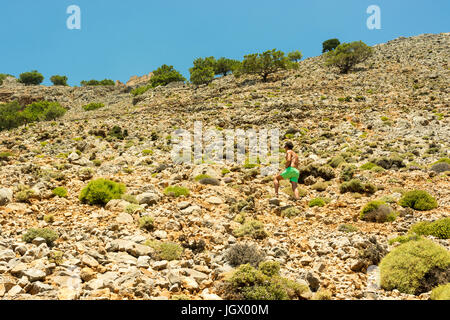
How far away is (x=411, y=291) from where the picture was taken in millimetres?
6188

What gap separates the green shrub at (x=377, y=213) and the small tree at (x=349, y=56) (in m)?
54.1

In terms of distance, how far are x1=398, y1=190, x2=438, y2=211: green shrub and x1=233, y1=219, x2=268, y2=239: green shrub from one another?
20.4 ft

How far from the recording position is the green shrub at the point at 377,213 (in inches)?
419

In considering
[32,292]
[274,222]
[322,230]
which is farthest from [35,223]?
[322,230]

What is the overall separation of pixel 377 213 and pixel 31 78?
123956 millimetres

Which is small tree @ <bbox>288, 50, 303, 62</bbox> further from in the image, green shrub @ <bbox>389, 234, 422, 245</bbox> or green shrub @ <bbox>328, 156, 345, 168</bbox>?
green shrub @ <bbox>389, 234, 422, 245</bbox>

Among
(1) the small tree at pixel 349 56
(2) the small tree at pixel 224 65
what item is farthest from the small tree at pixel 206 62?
(1) the small tree at pixel 349 56

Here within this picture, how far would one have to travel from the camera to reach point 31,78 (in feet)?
339

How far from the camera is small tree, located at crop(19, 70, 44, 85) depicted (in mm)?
102781

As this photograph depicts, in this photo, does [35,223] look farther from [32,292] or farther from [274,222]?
[274,222]

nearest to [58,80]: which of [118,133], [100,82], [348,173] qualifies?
[100,82]

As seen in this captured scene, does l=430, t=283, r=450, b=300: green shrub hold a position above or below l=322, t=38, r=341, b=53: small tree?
below

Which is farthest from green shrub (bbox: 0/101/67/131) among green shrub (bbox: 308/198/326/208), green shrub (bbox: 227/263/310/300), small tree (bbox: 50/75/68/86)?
small tree (bbox: 50/75/68/86)
